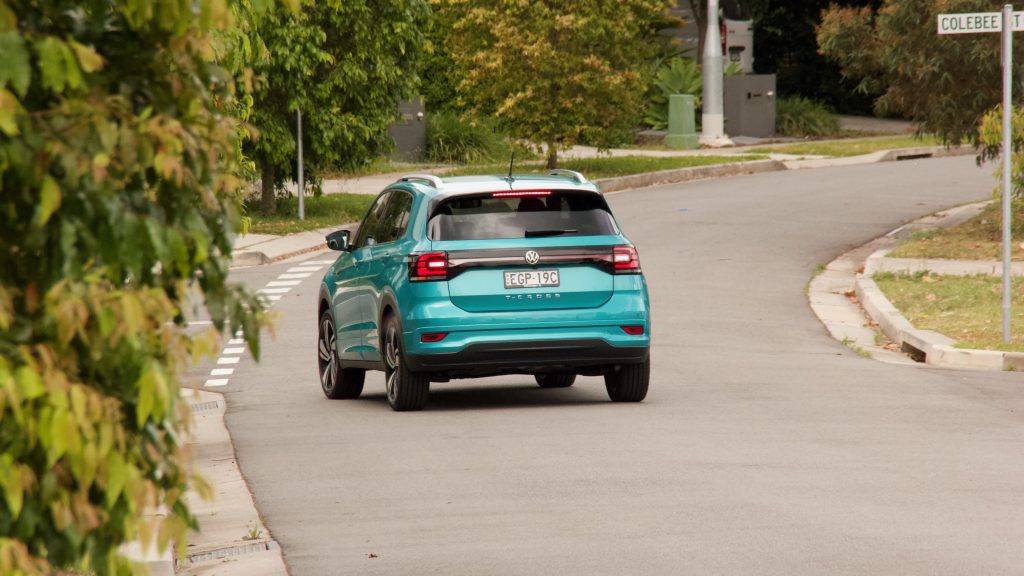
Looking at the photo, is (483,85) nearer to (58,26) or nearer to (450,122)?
(450,122)

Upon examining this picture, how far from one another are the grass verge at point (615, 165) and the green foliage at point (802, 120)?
10184mm

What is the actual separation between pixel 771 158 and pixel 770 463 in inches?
1194

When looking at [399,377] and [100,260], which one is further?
[399,377]

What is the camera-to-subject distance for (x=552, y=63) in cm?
3544

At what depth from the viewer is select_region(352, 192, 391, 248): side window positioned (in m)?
13.5

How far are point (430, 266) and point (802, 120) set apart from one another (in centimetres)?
3916

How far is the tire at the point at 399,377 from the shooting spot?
12.2 meters

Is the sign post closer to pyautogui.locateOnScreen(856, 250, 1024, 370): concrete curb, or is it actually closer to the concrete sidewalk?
pyautogui.locateOnScreen(856, 250, 1024, 370): concrete curb

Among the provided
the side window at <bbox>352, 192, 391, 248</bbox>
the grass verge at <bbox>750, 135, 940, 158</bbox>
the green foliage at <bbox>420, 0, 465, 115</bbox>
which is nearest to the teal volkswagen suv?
the side window at <bbox>352, 192, 391, 248</bbox>

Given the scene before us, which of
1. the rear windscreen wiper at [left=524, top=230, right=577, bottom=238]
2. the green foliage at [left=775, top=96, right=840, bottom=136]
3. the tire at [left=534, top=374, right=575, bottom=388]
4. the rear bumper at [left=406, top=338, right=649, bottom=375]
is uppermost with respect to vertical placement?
the rear windscreen wiper at [left=524, top=230, right=577, bottom=238]

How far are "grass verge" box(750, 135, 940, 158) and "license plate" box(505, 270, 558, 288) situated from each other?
30154mm

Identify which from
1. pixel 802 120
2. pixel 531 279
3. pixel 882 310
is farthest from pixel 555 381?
pixel 802 120

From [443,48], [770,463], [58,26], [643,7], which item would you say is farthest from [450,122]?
[58,26]

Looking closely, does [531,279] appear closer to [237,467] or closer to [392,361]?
[392,361]
